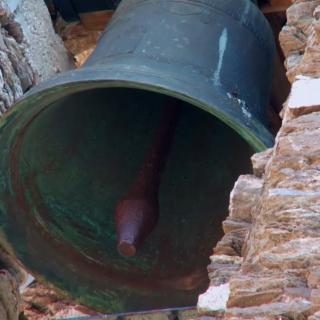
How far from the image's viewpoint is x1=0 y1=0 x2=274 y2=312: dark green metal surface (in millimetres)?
3299

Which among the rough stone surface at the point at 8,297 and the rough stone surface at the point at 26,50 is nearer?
the rough stone surface at the point at 8,297

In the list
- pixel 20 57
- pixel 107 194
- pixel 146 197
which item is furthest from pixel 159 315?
pixel 20 57

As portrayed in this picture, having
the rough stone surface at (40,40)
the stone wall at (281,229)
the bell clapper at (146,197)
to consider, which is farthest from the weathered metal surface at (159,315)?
the rough stone surface at (40,40)

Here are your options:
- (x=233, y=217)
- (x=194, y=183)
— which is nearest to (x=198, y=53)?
(x=194, y=183)

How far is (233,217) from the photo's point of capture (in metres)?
2.65

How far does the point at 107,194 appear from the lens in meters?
3.54

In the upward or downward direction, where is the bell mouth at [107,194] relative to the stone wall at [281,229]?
downward

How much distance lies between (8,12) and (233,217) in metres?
1.44

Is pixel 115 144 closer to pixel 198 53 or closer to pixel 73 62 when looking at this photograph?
pixel 198 53

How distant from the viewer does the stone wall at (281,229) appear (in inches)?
81.3

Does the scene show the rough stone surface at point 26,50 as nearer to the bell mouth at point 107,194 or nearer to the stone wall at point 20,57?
the stone wall at point 20,57

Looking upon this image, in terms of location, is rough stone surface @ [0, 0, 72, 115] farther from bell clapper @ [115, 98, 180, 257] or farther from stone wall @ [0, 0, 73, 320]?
bell clapper @ [115, 98, 180, 257]

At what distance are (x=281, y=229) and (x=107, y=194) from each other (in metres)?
1.32

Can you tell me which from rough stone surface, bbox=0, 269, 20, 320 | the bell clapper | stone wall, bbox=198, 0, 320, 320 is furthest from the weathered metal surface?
stone wall, bbox=198, 0, 320, 320
